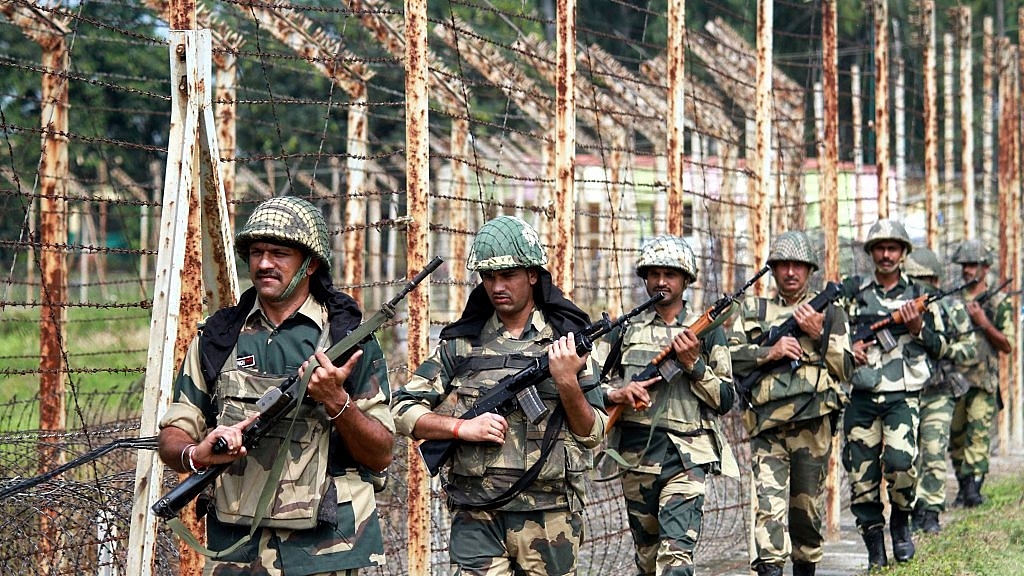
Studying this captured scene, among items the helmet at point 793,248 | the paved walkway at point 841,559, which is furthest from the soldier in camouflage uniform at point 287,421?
the paved walkway at point 841,559

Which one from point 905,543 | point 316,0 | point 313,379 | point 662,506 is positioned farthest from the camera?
point 316,0

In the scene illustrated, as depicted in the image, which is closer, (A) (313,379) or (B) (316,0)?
(A) (313,379)

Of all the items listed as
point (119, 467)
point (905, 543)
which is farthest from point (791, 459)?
point (119, 467)

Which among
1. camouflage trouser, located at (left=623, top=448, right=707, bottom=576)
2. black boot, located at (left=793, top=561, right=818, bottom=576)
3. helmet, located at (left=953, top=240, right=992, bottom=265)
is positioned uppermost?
helmet, located at (left=953, top=240, right=992, bottom=265)

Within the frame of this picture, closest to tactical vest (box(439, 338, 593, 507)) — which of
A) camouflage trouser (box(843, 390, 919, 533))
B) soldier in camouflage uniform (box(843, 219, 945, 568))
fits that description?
soldier in camouflage uniform (box(843, 219, 945, 568))

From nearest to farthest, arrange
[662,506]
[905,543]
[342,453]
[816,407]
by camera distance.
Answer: [342,453] < [662,506] < [816,407] < [905,543]

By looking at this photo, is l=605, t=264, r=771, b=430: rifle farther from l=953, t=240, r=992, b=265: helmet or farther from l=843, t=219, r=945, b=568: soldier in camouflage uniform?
l=953, t=240, r=992, b=265: helmet

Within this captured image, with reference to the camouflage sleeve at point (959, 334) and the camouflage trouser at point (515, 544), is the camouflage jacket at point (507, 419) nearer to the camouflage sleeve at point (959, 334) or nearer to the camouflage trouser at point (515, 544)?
the camouflage trouser at point (515, 544)

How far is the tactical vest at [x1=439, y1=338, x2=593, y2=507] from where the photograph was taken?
5.58 metres

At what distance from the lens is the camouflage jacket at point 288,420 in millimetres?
4520

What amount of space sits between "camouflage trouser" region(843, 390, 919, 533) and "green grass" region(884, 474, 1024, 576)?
405 mm

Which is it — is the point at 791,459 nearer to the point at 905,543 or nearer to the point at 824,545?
the point at 905,543

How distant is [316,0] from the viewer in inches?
796

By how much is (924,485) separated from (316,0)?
12.5 metres
